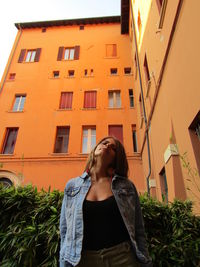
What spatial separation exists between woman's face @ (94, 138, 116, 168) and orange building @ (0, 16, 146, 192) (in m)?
8.82

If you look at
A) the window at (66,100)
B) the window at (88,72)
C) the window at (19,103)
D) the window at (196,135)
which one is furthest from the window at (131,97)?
the window at (196,135)

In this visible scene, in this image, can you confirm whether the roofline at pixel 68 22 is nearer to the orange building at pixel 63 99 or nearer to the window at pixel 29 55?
the orange building at pixel 63 99

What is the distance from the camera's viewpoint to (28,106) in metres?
13.4

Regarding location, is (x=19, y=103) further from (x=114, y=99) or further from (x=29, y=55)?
(x=114, y=99)

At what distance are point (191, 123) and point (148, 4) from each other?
657 cm

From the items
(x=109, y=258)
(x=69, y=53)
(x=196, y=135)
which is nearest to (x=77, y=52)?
(x=69, y=53)

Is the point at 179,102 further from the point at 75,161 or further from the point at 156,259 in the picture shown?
the point at 75,161

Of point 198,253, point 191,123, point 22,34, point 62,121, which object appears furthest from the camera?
point 22,34

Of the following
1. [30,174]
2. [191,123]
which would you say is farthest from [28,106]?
[191,123]

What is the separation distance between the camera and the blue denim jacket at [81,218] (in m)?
1.66

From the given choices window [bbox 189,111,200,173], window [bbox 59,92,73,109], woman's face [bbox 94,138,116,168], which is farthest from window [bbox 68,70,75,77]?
woman's face [bbox 94,138,116,168]

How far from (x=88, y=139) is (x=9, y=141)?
16.4ft

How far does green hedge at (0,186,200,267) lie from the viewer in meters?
3.20

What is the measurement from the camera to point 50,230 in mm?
3373
